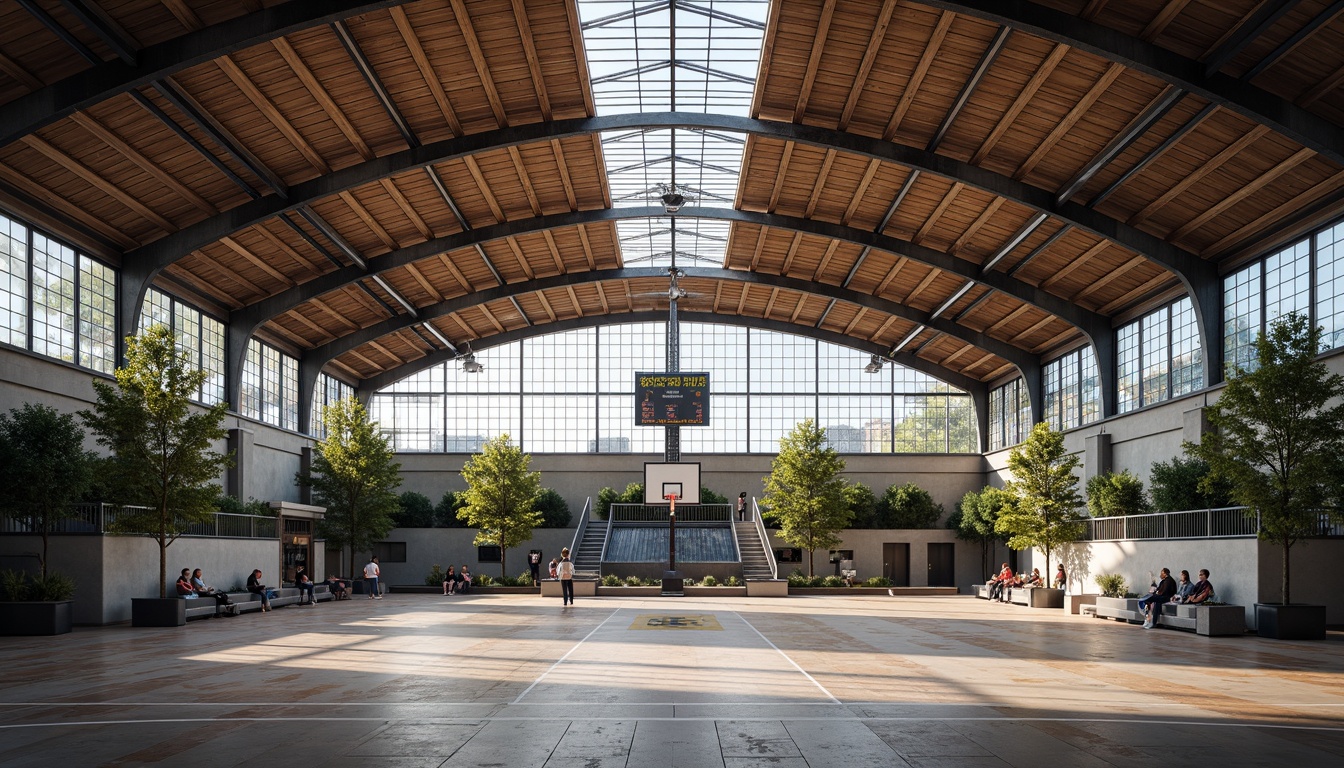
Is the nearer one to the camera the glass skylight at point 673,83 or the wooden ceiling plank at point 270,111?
the wooden ceiling plank at point 270,111

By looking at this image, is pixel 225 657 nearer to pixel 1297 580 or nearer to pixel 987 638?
pixel 987 638

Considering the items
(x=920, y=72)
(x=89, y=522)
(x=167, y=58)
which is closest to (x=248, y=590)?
(x=89, y=522)

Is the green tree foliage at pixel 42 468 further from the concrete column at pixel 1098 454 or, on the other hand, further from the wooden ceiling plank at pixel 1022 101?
the concrete column at pixel 1098 454

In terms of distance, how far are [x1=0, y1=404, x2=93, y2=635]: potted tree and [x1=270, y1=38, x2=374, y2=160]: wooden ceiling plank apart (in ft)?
30.3

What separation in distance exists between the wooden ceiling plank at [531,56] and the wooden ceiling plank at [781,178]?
7450mm

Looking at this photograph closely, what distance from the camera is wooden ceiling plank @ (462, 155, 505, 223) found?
32.4 m

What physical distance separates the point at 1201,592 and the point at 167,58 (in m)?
25.4

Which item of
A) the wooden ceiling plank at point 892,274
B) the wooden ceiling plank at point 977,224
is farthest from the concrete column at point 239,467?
the wooden ceiling plank at point 977,224

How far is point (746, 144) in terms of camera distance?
3319cm

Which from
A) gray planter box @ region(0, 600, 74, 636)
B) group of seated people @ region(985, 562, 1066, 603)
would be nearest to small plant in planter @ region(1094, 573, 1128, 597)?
group of seated people @ region(985, 562, 1066, 603)

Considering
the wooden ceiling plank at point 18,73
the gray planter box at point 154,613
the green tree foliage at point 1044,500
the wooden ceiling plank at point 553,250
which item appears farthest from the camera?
the wooden ceiling plank at point 553,250

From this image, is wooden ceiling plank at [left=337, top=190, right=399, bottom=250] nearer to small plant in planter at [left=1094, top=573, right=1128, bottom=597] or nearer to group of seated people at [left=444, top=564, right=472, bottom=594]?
group of seated people at [left=444, top=564, right=472, bottom=594]

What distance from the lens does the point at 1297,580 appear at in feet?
82.2

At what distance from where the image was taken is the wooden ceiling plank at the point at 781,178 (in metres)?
32.8
